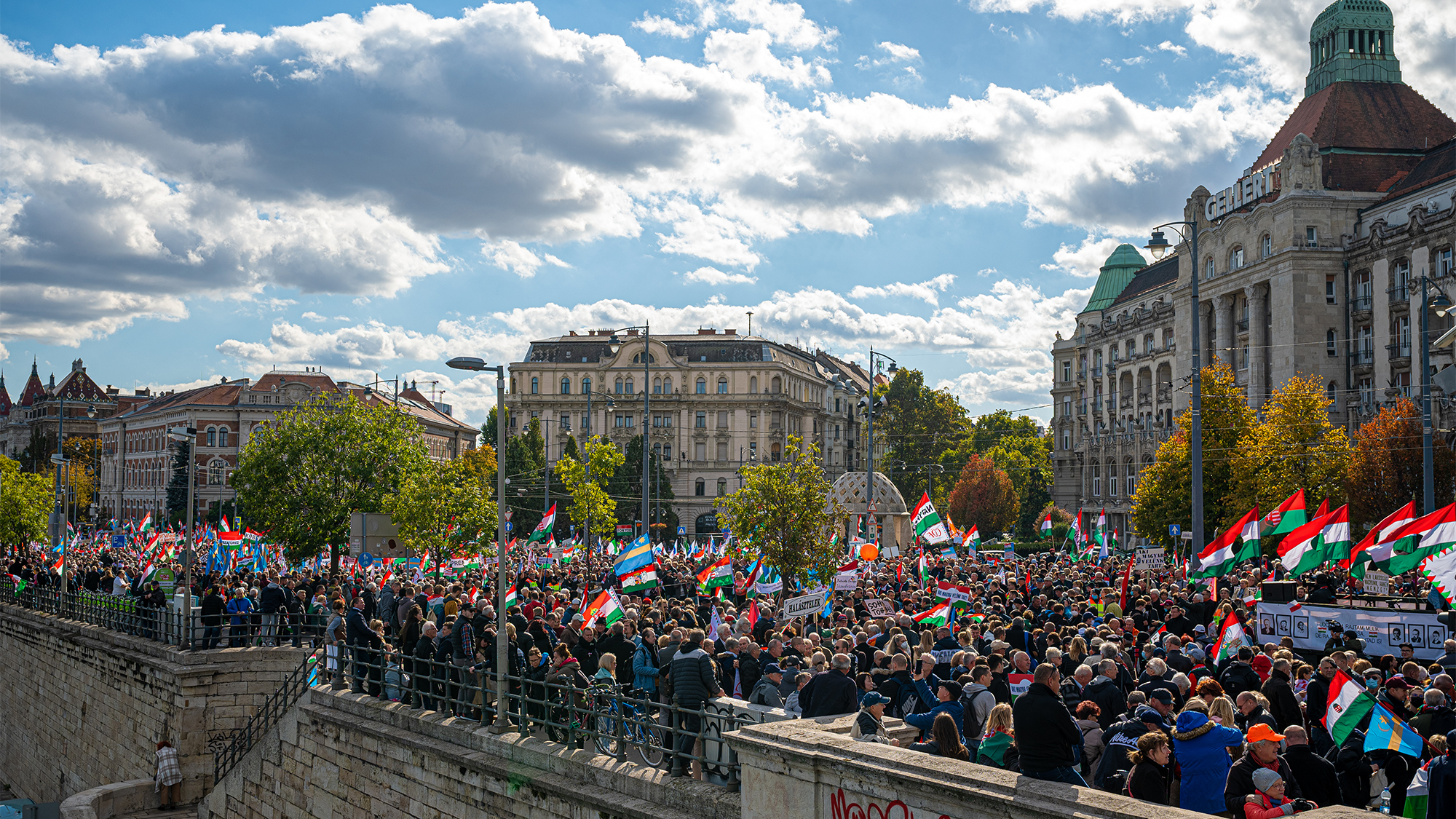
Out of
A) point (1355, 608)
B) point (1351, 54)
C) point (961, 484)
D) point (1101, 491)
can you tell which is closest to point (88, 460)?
point (961, 484)

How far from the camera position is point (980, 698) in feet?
30.9

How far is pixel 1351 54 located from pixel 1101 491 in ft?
92.5

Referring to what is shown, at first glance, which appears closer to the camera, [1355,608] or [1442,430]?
[1355,608]

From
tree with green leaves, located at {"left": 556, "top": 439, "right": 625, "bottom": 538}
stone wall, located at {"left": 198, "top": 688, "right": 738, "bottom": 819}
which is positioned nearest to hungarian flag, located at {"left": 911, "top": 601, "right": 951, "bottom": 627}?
stone wall, located at {"left": 198, "top": 688, "right": 738, "bottom": 819}

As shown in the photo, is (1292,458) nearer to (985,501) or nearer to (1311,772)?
(1311,772)

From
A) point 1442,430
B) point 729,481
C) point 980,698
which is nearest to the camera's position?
point 980,698

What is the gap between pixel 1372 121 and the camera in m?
56.1

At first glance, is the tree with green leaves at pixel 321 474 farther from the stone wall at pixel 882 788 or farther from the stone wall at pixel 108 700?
the stone wall at pixel 882 788

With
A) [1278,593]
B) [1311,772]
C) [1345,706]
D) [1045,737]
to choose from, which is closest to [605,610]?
[1278,593]

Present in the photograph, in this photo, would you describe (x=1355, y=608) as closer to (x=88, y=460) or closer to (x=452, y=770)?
(x=452, y=770)

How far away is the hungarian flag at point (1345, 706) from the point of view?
8.85 meters

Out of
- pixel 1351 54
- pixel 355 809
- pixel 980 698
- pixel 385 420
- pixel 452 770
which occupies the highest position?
pixel 1351 54

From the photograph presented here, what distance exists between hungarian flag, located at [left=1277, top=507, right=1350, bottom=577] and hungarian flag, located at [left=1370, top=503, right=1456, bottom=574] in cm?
106

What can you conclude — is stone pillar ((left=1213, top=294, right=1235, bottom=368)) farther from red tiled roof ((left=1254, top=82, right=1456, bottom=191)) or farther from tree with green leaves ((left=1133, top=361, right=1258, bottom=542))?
tree with green leaves ((left=1133, top=361, right=1258, bottom=542))
